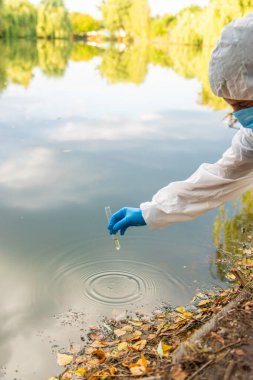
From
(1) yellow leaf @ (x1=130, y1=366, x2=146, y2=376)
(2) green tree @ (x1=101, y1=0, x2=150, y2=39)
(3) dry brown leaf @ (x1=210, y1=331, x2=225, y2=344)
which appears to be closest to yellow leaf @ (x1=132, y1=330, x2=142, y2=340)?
(1) yellow leaf @ (x1=130, y1=366, x2=146, y2=376)

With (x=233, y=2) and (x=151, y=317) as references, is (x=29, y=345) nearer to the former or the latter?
(x=151, y=317)

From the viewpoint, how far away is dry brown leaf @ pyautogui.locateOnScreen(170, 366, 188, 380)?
1.96m

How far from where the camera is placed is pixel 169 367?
2.11 metres

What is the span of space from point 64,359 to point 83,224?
7.62 ft

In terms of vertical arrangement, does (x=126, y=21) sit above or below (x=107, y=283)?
above

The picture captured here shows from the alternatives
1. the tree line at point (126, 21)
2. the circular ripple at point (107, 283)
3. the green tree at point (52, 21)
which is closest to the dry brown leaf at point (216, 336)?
the circular ripple at point (107, 283)

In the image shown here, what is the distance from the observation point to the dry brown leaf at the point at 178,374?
6.45 feet

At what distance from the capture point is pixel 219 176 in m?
2.45

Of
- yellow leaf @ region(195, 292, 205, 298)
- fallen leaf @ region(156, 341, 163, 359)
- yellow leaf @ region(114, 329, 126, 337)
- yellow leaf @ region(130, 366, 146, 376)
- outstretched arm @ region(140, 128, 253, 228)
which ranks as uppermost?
outstretched arm @ region(140, 128, 253, 228)

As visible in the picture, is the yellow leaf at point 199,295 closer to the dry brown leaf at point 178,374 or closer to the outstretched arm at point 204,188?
the outstretched arm at point 204,188

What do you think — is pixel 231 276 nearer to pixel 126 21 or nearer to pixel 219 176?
pixel 219 176

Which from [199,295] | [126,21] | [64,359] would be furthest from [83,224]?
[126,21]

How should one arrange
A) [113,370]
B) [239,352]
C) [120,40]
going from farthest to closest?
[120,40]
[113,370]
[239,352]

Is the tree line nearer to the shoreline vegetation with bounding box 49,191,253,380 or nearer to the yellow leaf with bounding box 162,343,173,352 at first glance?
the shoreline vegetation with bounding box 49,191,253,380
